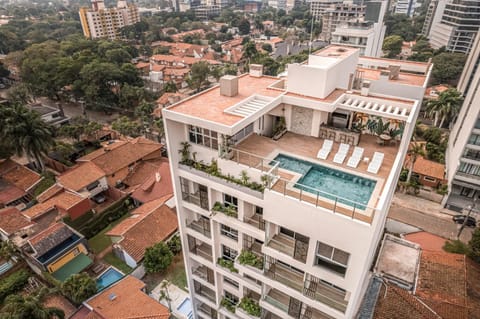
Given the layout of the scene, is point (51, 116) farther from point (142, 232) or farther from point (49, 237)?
point (142, 232)

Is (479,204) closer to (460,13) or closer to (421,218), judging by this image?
(421,218)

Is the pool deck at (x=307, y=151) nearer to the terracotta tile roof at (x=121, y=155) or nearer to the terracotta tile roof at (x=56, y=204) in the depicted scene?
the terracotta tile roof at (x=56, y=204)

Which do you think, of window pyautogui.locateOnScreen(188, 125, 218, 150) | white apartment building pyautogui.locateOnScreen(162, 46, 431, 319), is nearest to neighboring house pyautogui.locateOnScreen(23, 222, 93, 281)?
white apartment building pyautogui.locateOnScreen(162, 46, 431, 319)

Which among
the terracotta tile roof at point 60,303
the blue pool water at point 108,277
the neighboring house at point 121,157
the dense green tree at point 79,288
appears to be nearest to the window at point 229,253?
the dense green tree at point 79,288

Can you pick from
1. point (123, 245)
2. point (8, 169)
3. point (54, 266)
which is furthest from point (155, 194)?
point (8, 169)

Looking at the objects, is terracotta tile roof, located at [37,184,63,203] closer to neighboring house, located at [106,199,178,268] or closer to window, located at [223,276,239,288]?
neighboring house, located at [106,199,178,268]

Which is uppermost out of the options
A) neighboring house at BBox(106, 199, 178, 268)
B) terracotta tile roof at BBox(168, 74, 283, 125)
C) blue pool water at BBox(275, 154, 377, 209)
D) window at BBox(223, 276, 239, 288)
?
terracotta tile roof at BBox(168, 74, 283, 125)

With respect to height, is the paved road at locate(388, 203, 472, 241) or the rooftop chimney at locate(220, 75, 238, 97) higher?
the rooftop chimney at locate(220, 75, 238, 97)
